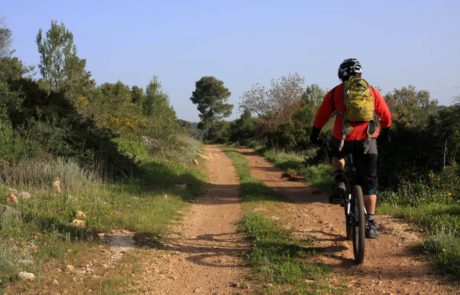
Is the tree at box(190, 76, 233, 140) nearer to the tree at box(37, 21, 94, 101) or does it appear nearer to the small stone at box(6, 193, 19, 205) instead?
the tree at box(37, 21, 94, 101)

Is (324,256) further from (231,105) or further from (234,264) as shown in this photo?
(231,105)

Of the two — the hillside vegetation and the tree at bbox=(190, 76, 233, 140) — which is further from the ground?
the tree at bbox=(190, 76, 233, 140)

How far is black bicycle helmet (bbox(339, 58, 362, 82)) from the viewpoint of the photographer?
5.32 m

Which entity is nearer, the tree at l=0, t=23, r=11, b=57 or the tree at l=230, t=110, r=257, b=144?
the tree at l=0, t=23, r=11, b=57

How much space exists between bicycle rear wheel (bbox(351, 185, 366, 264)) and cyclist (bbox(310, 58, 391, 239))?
15cm

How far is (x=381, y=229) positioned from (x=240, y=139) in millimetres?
41734

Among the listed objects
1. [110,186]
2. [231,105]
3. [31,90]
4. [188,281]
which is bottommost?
[188,281]

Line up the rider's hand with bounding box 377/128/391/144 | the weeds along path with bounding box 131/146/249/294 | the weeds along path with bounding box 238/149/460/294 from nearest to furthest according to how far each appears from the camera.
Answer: the weeds along path with bounding box 238/149/460/294 < the weeds along path with bounding box 131/146/249/294 < the rider's hand with bounding box 377/128/391/144

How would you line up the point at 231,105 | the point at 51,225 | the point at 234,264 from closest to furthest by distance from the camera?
the point at 234,264
the point at 51,225
the point at 231,105

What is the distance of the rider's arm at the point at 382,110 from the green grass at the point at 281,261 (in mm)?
1756

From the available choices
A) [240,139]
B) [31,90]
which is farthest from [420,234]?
[240,139]

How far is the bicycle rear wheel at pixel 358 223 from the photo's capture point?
4918 millimetres

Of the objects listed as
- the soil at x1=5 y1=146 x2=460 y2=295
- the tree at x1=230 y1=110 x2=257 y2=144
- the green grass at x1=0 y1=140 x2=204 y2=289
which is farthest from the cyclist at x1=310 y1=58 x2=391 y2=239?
the tree at x1=230 y1=110 x2=257 y2=144

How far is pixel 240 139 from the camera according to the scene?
48375mm
